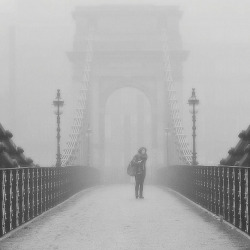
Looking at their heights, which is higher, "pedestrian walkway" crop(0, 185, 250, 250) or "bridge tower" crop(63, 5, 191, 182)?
"bridge tower" crop(63, 5, 191, 182)

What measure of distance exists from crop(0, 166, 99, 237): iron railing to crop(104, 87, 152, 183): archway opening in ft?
165

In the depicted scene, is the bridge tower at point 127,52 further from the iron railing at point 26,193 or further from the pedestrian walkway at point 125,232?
the pedestrian walkway at point 125,232

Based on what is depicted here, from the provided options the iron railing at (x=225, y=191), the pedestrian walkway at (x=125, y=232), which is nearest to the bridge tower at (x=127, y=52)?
the iron railing at (x=225, y=191)

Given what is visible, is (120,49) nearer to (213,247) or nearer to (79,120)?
(79,120)

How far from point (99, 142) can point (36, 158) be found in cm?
549

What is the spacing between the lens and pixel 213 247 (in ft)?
28.9

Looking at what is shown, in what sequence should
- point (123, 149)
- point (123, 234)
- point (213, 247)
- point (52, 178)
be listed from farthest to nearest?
1. point (123, 149)
2. point (52, 178)
3. point (123, 234)
4. point (213, 247)

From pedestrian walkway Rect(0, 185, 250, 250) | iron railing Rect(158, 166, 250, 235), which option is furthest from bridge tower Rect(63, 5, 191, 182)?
pedestrian walkway Rect(0, 185, 250, 250)

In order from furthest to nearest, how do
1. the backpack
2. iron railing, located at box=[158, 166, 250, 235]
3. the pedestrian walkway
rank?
the backpack
iron railing, located at box=[158, 166, 250, 235]
the pedestrian walkway

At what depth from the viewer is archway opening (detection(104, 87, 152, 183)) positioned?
8100 cm

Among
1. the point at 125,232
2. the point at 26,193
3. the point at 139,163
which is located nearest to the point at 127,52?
the point at 139,163

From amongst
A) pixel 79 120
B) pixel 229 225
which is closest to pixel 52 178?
pixel 229 225

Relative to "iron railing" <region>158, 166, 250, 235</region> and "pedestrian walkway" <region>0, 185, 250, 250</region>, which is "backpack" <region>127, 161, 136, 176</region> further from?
"pedestrian walkway" <region>0, 185, 250, 250</region>

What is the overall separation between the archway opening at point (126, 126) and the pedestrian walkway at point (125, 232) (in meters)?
53.7
